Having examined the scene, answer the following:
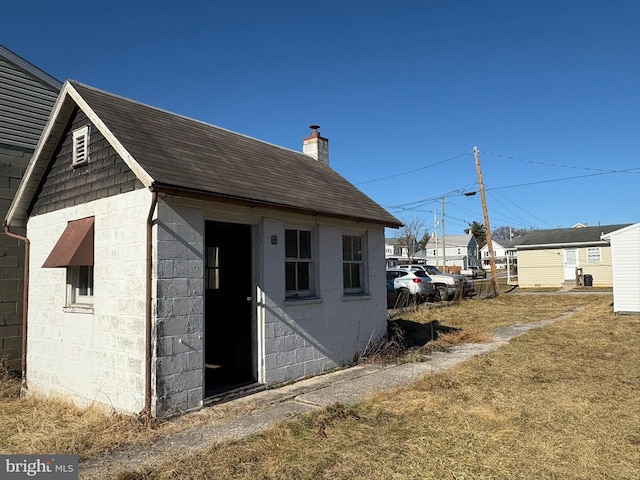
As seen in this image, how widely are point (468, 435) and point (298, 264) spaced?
4.30m

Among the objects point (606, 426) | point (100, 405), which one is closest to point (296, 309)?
point (100, 405)

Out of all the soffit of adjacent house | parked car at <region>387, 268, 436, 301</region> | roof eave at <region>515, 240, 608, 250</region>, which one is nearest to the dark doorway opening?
the soffit of adjacent house

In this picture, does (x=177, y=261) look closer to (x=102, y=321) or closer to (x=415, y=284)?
(x=102, y=321)

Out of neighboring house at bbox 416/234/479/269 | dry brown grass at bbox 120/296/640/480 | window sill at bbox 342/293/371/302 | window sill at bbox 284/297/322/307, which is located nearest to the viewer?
dry brown grass at bbox 120/296/640/480

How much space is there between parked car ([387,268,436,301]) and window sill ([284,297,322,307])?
13586 mm

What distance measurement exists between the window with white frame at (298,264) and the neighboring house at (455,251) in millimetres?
74020

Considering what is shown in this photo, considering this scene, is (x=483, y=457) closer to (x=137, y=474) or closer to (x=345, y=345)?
(x=137, y=474)

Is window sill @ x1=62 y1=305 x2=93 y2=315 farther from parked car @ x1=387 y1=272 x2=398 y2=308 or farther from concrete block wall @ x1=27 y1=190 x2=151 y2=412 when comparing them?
parked car @ x1=387 y1=272 x2=398 y2=308

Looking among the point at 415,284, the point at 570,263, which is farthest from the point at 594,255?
the point at 415,284

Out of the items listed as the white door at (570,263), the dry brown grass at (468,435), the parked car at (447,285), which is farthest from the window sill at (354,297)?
the white door at (570,263)

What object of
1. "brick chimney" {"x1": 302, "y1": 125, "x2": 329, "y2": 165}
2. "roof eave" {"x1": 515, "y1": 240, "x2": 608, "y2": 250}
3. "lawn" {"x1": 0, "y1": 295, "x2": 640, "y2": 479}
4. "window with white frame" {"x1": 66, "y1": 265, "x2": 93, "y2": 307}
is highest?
"brick chimney" {"x1": 302, "y1": 125, "x2": 329, "y2": 165}

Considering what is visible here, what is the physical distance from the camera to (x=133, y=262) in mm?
6434

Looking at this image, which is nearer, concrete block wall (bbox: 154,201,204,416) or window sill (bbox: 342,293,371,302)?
concrete block wall (bbox: 154,201,204,416)

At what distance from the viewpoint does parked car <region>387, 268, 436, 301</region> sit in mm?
22250
